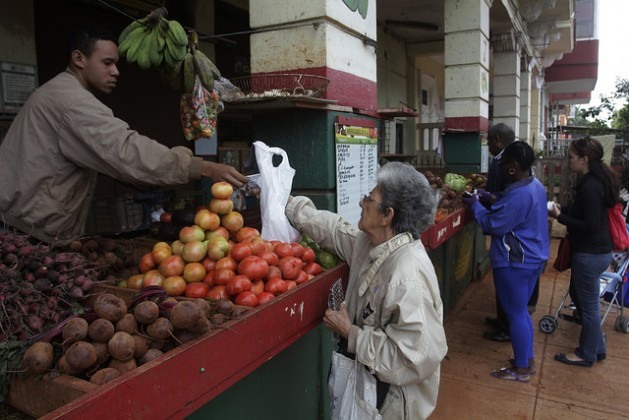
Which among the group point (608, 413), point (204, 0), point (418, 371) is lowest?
point (608, 413)

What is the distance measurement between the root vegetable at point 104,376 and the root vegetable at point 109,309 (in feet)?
0.75

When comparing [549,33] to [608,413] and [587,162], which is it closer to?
[587,162]

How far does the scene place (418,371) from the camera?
1.96 m

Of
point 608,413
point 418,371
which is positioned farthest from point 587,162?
point 418,371

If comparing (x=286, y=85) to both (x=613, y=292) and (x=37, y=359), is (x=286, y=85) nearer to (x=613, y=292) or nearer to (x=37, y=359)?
(x=37, y=359)

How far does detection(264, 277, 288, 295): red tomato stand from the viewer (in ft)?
7.53

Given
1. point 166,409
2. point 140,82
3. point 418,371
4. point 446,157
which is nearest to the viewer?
point 166,409

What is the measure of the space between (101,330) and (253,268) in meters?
0.86

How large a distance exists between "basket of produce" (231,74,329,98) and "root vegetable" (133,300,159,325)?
1.87m

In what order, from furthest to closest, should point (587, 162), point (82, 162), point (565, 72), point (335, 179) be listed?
point (565, 72), point (587, 162), point (335, 179), point (82, 162)

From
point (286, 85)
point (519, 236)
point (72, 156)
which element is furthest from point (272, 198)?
point (519, 236)

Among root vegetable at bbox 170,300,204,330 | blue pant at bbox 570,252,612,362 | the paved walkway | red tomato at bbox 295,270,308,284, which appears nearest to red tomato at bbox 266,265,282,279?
red tomato at bbox 295,270,308,284

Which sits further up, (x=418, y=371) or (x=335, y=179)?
(x=335, y=179)

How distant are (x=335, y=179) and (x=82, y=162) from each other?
1.87 m
